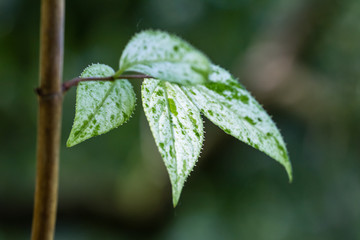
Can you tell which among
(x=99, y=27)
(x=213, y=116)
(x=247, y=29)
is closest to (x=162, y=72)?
(x=213, y=116)

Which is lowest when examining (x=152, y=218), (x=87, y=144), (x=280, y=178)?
(x=152, y=218)

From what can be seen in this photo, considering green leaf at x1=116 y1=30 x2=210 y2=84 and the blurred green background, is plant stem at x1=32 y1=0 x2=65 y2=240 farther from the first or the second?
the blurred green background

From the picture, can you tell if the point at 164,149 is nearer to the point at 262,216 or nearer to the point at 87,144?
the point at 262,216

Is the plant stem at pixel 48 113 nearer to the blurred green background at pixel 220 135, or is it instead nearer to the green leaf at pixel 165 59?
the green leaf at pixel 165 59

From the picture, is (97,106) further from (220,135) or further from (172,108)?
(220,135)

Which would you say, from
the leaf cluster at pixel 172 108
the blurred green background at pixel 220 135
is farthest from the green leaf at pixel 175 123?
the blurred green background at pixel 220 135

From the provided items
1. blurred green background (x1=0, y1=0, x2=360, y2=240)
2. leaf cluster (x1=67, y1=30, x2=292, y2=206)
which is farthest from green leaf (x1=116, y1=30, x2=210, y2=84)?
blurred green background (x1=0, y1=0, x2=360, y2=240)
